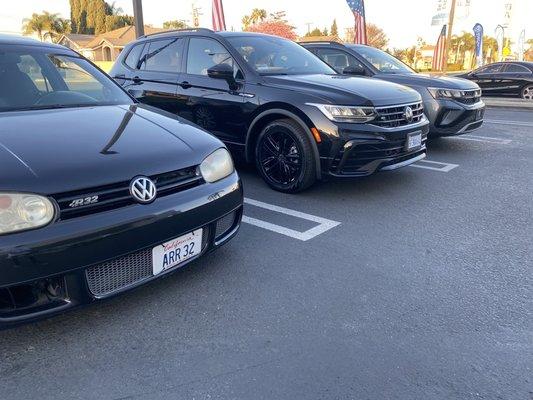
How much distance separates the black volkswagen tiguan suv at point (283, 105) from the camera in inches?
169

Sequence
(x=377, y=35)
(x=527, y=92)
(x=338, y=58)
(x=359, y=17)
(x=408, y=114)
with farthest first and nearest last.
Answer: (x=377, y=35), (x=359, y=17), (x=527, y=92), (x=338, y=58), (x=408, y=114)

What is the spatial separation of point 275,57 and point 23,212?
3.85m

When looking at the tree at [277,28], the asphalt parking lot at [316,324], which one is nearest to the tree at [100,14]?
the tree at [277,28]

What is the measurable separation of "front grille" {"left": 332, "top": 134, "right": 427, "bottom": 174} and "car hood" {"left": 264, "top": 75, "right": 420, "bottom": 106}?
1.34 feet

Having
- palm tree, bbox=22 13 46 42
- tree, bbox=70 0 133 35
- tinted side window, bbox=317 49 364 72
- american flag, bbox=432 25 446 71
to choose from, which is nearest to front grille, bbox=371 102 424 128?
tinted side window, bbox=317 49 364 72

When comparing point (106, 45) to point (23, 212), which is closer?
point (23, 212)

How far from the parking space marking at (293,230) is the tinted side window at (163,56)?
2.34m

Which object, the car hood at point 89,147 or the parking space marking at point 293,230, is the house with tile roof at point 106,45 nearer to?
the parking space marking at point 293,230

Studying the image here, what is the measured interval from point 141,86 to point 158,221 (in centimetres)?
401

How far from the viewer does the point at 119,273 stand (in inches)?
93.8

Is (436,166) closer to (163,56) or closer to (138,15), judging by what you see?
(163,56)

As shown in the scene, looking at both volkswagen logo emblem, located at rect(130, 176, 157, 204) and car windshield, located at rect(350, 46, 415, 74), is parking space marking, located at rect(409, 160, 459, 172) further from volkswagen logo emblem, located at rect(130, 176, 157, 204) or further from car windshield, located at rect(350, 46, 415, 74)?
volkswagen logo emblem, located at rect(130, 176, 157, 204)

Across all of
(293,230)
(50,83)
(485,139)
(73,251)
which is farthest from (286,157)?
(485,139)

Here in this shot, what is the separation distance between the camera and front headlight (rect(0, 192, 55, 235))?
202cm
